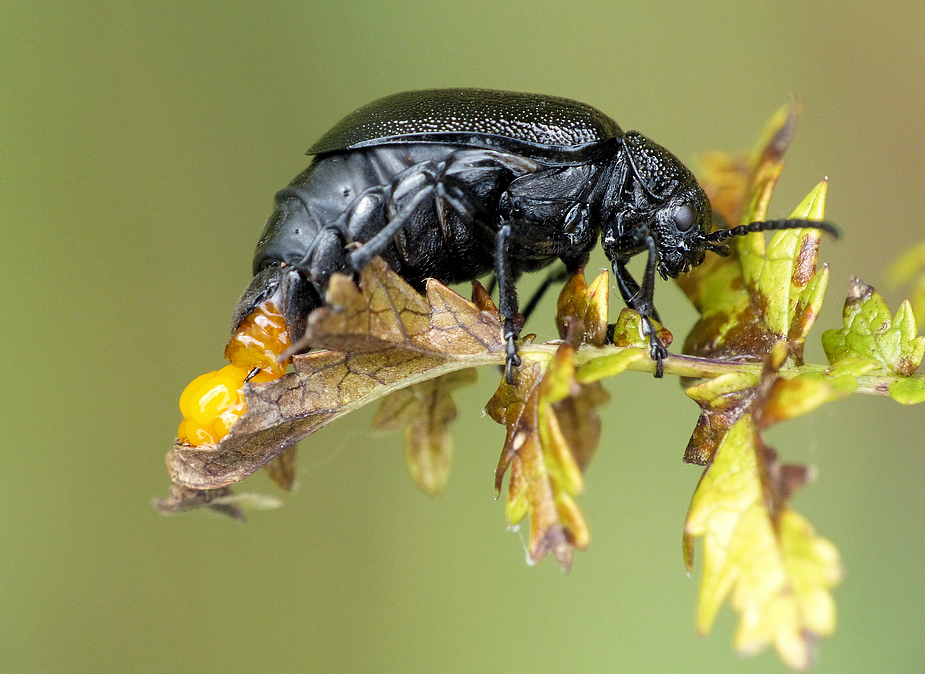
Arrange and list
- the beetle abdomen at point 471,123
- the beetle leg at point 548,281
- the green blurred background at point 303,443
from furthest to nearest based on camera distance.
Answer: the green blurred background at point 303,443, the beetle leg at point 548,281, the beetle abdomen at point 471,123

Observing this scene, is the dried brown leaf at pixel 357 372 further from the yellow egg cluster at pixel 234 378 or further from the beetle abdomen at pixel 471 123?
the beetle abdomen at pixel 471 123

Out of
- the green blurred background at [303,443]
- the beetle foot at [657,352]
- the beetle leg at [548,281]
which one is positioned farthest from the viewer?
the green blurred background at [303,443]

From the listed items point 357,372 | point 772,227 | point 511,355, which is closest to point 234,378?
point 357,372

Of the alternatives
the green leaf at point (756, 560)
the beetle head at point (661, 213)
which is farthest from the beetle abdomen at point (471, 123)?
the green leaf at point (756, 560)

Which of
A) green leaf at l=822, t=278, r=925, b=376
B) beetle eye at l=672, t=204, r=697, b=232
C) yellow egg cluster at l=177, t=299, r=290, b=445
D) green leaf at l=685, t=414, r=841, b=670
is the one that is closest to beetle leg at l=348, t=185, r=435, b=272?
yellow egg cluster at l=177, t=299, r=290, b=445

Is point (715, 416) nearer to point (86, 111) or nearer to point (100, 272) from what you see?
point (100, 272)

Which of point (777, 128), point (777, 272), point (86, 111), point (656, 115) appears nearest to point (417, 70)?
point (656, 115)

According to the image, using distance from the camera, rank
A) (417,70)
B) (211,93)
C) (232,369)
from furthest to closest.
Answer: (417,70)
(211,93)
(232,369)

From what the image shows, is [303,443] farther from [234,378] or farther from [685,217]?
[685,217]
